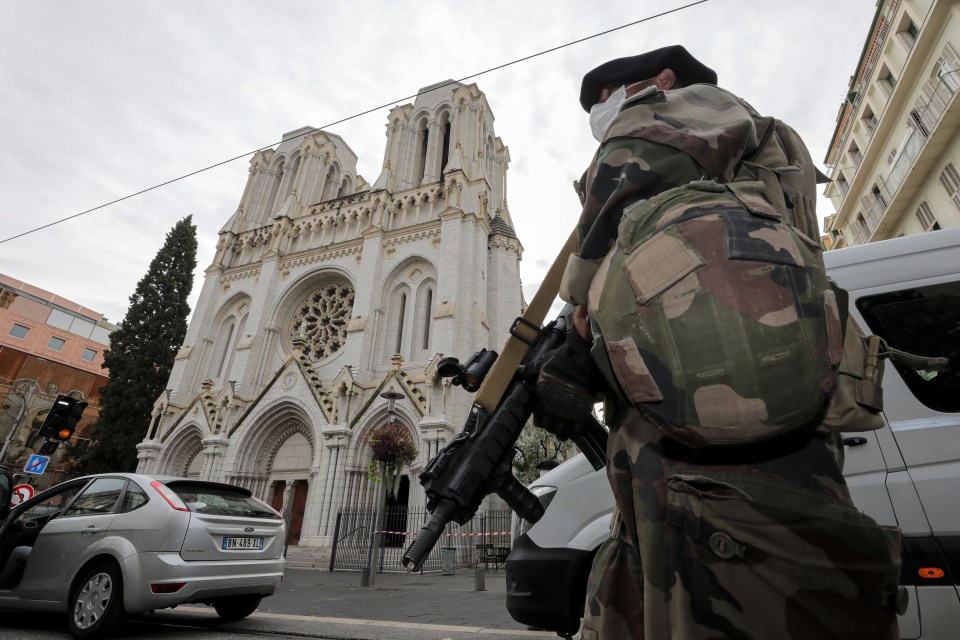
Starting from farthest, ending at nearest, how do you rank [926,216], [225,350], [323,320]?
[225,350], [323,320], [926,216]

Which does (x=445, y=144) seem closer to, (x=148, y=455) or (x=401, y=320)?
(x=401, y=320)

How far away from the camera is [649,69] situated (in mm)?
1771

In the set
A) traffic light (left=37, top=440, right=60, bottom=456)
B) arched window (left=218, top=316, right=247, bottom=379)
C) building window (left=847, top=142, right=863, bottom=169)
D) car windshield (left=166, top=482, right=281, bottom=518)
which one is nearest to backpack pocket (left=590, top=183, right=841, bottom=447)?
car windshield (left=166, top=482, right=281, bottom=518)

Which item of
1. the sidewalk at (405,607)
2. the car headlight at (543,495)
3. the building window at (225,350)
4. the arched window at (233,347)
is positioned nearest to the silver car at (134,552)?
the sidewalk at (405,607)

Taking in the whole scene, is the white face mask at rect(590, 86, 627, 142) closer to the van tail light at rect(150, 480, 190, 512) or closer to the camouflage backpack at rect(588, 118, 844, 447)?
the camouflage backpack at rect(588, 118, 844, 447)

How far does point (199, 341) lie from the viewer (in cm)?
2531

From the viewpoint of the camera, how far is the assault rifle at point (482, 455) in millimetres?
1703

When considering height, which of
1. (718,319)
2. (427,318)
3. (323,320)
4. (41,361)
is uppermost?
(41,361)

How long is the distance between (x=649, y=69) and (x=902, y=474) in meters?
2.24

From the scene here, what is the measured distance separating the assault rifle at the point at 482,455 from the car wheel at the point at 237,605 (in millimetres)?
4059

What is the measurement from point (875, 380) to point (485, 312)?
20.7 metres

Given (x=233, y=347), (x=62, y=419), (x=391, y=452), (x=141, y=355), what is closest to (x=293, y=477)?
(x=391, y=452)

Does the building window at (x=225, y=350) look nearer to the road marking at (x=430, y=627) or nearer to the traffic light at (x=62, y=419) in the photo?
the traffic light at (x=62, y=419)

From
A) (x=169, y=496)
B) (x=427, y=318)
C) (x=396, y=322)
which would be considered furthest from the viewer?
(x=396, y=322)
